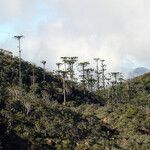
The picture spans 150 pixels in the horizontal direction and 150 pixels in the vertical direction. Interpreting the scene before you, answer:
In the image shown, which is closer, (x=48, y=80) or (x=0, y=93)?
(x=0, y=93)

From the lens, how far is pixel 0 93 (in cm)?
5956

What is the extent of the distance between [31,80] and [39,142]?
1390 inches

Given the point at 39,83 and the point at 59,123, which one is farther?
the point at 39,83

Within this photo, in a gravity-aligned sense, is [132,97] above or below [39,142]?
above

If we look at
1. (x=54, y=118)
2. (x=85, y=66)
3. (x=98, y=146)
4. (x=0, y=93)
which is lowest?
(x=98, y=146)

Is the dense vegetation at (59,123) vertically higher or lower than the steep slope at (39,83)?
lower

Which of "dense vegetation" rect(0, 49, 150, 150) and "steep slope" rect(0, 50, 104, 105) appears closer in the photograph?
"dense vegetation" rect(0, 49, 150, 150)

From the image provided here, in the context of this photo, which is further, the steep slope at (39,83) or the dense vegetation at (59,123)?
the steep slope at (39,83)

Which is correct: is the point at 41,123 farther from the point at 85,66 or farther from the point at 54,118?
the point at 85,66

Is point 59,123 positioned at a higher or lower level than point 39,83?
lower

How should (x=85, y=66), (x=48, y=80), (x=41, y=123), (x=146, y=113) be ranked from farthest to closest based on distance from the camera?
(x=85, y=66)
(x=48, y=80)
(x=146, y=113)
(x=41, y=123)

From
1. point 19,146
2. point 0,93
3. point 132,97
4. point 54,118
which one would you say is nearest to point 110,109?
point 54,118

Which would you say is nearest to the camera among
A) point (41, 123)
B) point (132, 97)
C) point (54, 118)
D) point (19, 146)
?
point (19, 146)

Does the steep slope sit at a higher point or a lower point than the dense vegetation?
higher
